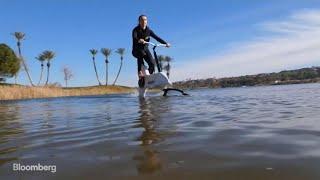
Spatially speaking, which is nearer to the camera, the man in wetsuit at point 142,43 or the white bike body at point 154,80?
the man in wetsuit at point 142,43

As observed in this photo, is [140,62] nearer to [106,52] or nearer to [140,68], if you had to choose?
[140,68]

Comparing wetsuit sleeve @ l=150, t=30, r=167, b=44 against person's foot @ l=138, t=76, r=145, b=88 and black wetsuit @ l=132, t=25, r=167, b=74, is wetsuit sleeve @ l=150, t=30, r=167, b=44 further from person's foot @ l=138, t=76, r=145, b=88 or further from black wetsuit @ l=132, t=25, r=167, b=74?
person's foot @ l=138, t=76, r=145, b=88

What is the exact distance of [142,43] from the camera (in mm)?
13633

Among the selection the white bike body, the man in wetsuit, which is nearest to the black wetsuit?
the man in wetsuit

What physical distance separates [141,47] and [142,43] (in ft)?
0.78

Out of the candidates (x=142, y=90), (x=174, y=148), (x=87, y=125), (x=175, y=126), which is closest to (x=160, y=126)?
(x=175, y=126)

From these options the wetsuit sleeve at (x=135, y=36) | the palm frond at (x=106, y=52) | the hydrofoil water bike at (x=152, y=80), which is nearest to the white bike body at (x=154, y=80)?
the hydrofoil water bike at (x=152, y=80)

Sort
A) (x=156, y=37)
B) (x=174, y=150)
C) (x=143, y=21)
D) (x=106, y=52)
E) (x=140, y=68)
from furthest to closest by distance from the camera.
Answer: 1. (x=106, y=52)
2. (x=156, y=37)
3. (x=140, y=68)
4. (x=143, y=21)
5. (x=174, y=150)

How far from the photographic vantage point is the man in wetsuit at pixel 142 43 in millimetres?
13644

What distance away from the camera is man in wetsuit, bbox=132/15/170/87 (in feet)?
44.8

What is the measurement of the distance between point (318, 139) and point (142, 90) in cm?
1066

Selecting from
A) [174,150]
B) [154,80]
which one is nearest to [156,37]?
[154,80]

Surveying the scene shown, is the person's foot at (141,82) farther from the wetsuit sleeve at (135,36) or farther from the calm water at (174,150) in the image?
the calm water at (174,150)

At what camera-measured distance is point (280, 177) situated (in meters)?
2.56
